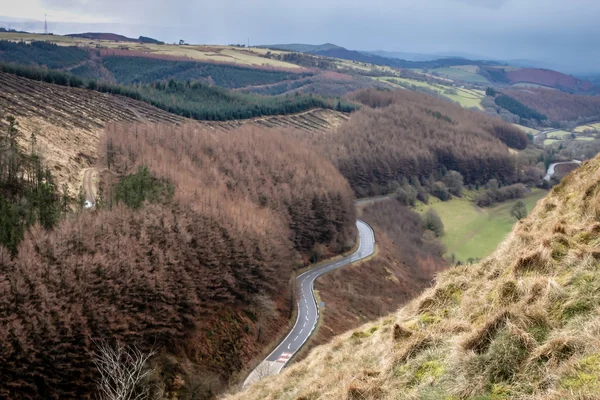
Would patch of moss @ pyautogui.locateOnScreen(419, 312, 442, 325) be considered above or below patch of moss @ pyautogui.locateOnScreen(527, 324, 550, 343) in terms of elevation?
below

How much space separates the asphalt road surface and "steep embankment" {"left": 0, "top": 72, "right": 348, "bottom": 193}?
30.5m

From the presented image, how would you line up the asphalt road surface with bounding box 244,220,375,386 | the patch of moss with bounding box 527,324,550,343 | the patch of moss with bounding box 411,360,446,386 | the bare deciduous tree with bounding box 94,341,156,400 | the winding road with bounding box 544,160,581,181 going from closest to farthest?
1. the patch of moss with bounding box 527,324,550,343
2. the patch of moss with bounding box 411,360,446,386
3. the bare deciduous tree with bounding box 94,341,156,400
4. the asphalt road surface with bounding box 244,220,375,386
5. the winding road with bounding box 544,160,581,181

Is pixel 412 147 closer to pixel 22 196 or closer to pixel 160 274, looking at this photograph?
pixel 160 274

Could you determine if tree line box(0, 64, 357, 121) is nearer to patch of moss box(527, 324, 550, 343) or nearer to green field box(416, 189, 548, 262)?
green field box(416, 189, 548, 262)

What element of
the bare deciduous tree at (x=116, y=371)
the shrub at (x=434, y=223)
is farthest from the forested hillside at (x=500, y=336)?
the shrub at (x=434, y=223)

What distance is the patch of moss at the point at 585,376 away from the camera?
30.8ft

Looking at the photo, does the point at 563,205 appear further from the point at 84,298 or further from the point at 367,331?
the point at 84,298

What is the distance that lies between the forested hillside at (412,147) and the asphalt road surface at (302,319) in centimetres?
4025

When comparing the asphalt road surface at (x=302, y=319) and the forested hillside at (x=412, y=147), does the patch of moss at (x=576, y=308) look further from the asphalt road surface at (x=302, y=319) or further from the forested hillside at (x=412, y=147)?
the forested hillside at (x=412, y=147)

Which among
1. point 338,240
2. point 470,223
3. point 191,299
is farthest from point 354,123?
point 191,299

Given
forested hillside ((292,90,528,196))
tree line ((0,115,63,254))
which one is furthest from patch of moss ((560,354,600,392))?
forested hillside ((292,90,528,196))

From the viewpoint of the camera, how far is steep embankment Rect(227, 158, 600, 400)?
10656 mm

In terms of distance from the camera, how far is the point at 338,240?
88000 mm

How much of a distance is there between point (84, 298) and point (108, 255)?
447 centimetres
